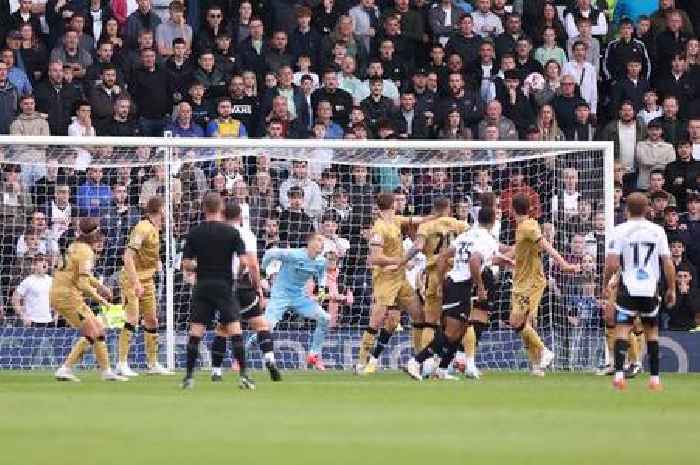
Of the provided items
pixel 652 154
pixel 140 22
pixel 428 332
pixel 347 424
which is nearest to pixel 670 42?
pixel 652 154

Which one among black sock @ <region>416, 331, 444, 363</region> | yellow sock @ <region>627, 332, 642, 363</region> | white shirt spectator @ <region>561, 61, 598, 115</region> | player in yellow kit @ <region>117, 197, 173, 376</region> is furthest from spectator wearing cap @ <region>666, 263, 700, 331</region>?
player in yellow kit @ <region>117, 197, 173, 376</region>

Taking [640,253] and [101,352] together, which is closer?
[640,253]

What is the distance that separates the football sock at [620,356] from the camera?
70.1 feet

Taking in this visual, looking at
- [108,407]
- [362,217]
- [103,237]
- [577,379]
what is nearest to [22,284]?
[103,237]

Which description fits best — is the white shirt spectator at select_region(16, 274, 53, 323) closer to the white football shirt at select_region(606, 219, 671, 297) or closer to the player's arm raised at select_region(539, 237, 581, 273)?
the player's arm raised at select_region(539, 237, 581, 273)

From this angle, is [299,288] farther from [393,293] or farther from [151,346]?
[151,346]

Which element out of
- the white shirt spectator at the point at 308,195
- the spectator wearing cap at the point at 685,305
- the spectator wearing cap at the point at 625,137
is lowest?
the spectator wearing cap at the point at 685,305

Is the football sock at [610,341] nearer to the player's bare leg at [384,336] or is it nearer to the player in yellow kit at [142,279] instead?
the player's bare leg at [384,336]

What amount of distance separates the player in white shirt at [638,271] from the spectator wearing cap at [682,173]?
9388 millimetres

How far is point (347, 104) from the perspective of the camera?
30562mm

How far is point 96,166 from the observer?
28016mm

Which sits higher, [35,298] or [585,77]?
[585,77]

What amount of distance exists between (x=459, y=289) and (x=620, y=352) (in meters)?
3.20

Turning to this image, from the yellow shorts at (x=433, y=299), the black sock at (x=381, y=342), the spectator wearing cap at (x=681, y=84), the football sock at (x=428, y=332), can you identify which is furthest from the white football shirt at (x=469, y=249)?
the spectator wearing cap at (x=681, y=84)
